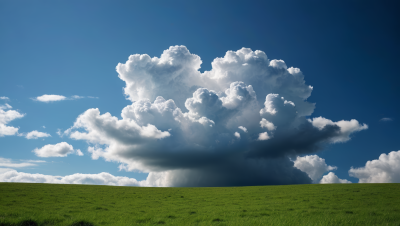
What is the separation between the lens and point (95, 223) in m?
13.5

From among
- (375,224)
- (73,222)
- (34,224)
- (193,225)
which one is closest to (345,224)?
(375,224)

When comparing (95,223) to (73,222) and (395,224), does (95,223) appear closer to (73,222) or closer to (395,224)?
(73,222)

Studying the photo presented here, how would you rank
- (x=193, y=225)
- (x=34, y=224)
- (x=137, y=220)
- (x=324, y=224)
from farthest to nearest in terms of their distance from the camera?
(x=137, y=220), (x=34, y=224), (x=193, y=225), (x=324, y=224)

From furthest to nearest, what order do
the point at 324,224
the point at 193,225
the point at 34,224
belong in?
the point at 34,224 → the point at 193,225 → the point at 324,224

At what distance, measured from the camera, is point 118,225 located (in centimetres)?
1259

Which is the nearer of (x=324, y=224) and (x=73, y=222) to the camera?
(x=324, y=224)

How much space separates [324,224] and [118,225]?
1140 cm

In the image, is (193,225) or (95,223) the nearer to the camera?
(193,225)

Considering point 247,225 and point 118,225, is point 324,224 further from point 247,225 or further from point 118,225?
point 118,225

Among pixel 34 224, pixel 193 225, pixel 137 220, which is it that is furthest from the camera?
pixel 137 220

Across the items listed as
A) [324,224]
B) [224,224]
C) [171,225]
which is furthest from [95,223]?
[324,224]

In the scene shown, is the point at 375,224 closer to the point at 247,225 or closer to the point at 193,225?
the point at 247,225

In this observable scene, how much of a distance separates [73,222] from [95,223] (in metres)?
1.26

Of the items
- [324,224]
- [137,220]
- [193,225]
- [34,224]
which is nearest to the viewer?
[324,224]
